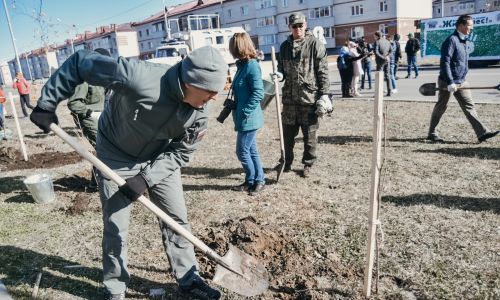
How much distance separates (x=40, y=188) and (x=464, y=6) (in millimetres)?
54281

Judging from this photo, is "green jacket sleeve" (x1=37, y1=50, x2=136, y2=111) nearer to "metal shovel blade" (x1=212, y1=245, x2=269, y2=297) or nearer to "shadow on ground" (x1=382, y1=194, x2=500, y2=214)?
→ "metal shovel blade" (x1=212, y1=245, x2=269, y2=297)

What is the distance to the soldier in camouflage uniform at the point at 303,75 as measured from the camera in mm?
4918

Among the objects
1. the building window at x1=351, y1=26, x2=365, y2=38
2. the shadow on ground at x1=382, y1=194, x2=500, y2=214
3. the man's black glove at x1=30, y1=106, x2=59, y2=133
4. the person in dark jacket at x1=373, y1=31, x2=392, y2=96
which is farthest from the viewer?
the building window at x1=351, y1=26, x2=365, y2=38

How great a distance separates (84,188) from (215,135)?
11.0ft

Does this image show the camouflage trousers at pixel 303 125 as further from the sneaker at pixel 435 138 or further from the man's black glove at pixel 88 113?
the man's black glove at pixel 88 113

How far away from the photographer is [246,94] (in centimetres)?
451

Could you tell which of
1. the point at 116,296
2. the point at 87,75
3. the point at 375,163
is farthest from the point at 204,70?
the point at 116,296

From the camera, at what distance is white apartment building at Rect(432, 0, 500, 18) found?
44.2 metres

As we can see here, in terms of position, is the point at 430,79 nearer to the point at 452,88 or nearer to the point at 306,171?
the point at 452,88

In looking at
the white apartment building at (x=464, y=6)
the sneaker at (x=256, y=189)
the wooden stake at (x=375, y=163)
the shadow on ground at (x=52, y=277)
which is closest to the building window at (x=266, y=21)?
the white apartment building at (x=464, y=6)

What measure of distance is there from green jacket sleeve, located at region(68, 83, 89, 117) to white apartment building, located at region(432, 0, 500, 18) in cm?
4658

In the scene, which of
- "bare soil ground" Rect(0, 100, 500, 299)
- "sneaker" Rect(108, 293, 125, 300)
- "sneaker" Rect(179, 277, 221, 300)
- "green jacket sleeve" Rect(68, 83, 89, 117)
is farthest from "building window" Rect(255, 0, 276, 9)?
"sneaker" Rect(108, 293, 125, 300)

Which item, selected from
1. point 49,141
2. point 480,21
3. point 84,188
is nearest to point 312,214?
point 84,188

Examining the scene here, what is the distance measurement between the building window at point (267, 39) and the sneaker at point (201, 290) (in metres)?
47.7
